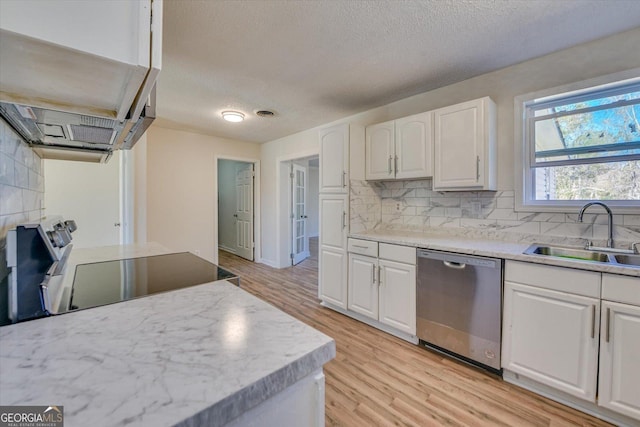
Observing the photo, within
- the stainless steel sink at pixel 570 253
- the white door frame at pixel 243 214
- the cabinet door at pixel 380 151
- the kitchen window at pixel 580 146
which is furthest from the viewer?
the white door frame at pixel 243 214

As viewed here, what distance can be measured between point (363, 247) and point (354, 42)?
1.78 metres

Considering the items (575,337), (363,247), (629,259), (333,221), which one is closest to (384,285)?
(363,247)

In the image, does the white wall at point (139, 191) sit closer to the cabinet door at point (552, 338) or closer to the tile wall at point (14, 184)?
the tile wall at point (14, 184)

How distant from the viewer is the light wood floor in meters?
1.57

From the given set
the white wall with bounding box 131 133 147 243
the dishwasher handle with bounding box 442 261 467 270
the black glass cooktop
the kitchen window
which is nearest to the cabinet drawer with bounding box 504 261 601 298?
the dishwasher handle with bounding box 442 261 467 270

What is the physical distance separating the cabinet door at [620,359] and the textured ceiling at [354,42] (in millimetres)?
1801

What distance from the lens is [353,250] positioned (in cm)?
284

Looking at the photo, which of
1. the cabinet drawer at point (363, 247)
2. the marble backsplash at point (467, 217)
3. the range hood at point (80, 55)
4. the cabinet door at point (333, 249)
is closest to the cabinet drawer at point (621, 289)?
the marble backsplash at point (467, 217)

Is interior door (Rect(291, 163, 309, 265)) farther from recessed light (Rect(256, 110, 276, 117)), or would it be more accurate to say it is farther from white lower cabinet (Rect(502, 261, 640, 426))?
white lower cabinet (Rect(502, 261, 640, 426))

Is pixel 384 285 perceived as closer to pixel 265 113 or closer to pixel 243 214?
pixel 265 113

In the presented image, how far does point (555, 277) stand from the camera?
1657mm

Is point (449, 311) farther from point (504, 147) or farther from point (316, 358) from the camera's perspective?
point (316, 358)

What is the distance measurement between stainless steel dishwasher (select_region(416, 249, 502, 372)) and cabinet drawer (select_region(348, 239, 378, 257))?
1.55 ft

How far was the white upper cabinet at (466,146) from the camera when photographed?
2250 mm
